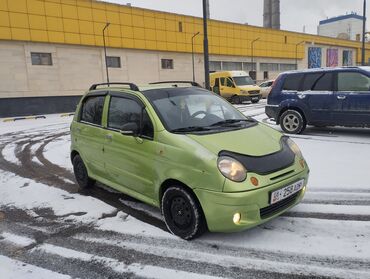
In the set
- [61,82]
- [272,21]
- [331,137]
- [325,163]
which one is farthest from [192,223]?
[272,21]

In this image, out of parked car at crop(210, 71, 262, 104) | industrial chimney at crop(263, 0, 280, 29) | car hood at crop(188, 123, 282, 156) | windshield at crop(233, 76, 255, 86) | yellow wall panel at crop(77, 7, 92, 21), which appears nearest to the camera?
car hood at crop(188, 123, 282, 156)

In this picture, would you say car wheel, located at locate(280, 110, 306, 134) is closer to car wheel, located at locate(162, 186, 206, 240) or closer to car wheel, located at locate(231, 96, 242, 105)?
car wheel, located at locate(162, 186, 206, 240)

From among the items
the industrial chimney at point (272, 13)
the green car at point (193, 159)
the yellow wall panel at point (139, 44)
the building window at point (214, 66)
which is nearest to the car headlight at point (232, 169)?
the green car at point (193, 159)

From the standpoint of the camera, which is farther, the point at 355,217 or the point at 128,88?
the point at 128,88

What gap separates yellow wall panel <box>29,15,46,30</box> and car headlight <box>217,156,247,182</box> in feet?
81.7

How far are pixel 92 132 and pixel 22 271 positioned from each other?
238 cm

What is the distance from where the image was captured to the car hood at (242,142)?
3717mm

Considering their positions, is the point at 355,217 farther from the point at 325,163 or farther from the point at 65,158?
the point at 65,158

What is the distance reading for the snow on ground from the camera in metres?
3.32

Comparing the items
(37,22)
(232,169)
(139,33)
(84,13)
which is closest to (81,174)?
(232,169)

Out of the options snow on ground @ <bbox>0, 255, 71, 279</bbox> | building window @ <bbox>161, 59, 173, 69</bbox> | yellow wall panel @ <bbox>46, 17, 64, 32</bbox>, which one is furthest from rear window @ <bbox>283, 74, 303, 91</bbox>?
building window @ <bbox>161, 59, 173, 69</bbox>

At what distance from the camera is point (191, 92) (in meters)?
5.00

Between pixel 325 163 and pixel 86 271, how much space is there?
5.05 m

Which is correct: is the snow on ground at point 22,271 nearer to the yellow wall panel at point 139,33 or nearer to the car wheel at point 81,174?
the car wheel at point 81,174
